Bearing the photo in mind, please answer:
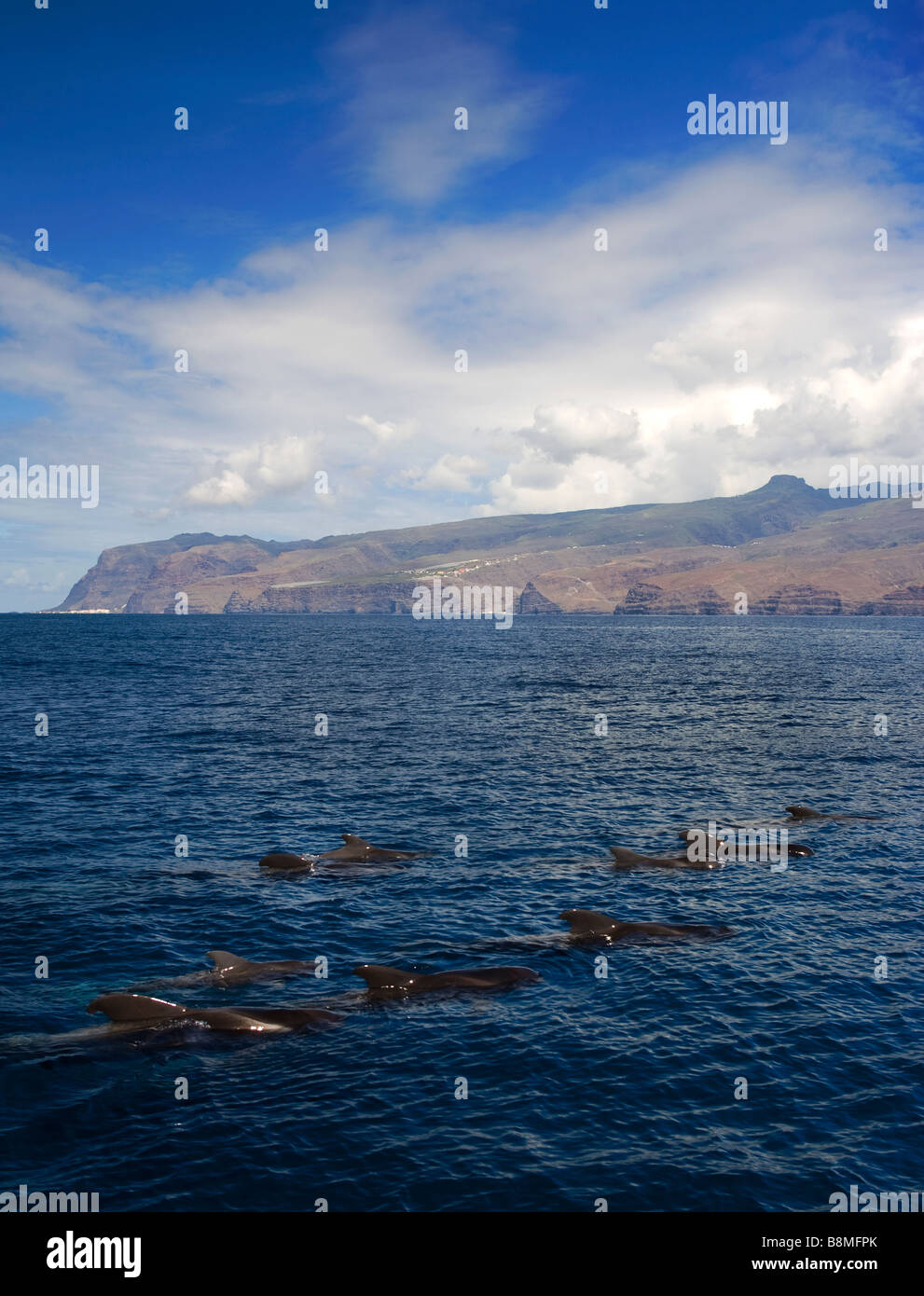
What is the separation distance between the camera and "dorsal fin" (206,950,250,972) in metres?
27.2

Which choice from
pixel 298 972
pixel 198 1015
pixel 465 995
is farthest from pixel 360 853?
pixel 198 1015

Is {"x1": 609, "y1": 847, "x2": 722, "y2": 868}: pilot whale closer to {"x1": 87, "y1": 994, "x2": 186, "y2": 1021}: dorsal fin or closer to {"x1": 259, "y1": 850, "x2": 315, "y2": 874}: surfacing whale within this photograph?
{"x1": 259, "y1": 850, "x2": 315, "y2": 874}: surfacing whale

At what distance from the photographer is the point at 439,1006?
82.5ft

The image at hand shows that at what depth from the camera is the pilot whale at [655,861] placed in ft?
Answer: 128

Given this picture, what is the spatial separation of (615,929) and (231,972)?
518 inches

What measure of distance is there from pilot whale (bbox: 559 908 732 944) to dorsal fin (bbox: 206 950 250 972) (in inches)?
439

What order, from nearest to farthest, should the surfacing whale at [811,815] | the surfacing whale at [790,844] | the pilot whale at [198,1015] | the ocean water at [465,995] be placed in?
the ocean water at [465,995]
the pilot whale at [198,1015]
the surfacing whale at [790,844]
the surfacing whale at [811,815]

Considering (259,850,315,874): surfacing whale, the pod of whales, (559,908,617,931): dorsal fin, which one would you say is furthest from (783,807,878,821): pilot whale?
(259,850,315,874): surfacing whale

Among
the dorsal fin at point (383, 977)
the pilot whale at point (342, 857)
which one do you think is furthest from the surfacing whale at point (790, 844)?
the dorsal fin at point (383, 977)

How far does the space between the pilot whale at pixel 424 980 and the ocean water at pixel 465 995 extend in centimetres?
60

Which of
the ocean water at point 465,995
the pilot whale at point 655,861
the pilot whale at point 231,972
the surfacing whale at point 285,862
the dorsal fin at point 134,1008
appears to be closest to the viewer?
the ocean water at point 465,995

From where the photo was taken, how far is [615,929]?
3095 cm

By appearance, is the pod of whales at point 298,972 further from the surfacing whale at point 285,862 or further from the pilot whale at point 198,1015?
the surfacing whale at point 285,862
